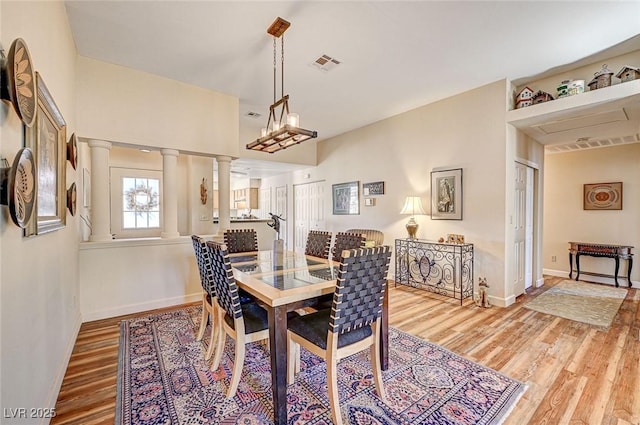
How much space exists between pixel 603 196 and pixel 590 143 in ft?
3.38

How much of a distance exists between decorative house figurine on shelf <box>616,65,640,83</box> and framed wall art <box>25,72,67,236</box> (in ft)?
16.0

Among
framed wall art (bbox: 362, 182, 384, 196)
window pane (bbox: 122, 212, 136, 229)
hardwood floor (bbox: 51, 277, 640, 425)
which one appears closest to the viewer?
hardwood floor (bbox: 51, 277, 640, 425)

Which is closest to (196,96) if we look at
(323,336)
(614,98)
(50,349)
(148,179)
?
(148,179)

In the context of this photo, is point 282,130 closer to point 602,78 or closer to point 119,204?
point 602,78

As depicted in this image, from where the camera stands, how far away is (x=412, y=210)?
14.6ft

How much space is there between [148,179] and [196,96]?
88.8 inches

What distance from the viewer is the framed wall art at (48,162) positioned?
1532 mm

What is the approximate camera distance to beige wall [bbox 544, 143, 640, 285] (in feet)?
15.5

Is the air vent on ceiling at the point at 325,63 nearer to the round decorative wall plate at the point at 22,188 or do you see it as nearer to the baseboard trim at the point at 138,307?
the round decorative wall plate at the point at 22,188

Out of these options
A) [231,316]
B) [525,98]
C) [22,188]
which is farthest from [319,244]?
[525,98]

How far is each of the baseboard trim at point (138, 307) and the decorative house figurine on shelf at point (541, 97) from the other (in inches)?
200

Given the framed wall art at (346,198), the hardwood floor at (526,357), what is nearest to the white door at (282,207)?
the framed wall art at (346,198)

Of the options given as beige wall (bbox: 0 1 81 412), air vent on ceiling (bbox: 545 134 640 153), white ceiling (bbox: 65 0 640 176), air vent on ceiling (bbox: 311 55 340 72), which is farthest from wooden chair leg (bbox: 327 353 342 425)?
air vent on ceiling (bbox: 545 134 640 153)

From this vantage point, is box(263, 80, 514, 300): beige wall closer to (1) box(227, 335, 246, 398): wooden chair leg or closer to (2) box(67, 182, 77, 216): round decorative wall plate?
(1) box(227, 335, 246, 398): wooden chair leg
